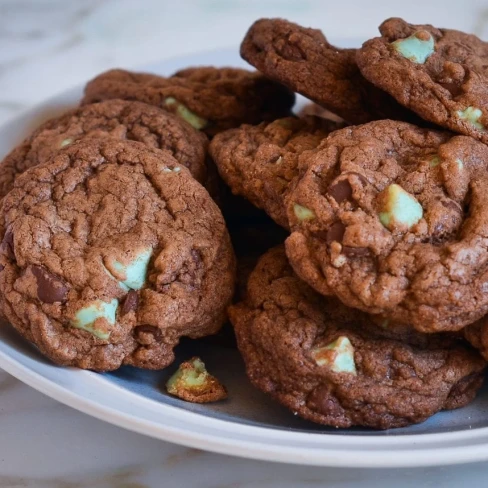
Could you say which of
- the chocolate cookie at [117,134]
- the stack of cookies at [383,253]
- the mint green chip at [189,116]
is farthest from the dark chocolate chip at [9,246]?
the mint green chip at [189,116]

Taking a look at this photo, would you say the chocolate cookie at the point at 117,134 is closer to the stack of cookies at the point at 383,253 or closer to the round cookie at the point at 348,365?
the stack of cookies at the point at 383,253

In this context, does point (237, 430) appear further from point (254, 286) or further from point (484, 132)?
point (484, 132)

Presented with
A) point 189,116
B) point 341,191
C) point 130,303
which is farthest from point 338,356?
point 189,116

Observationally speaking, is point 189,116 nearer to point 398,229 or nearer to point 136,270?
point 136,270

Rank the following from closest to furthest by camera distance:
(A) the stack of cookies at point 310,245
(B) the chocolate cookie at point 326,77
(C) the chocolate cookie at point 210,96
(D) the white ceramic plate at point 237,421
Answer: (D) the white ceramic plate at point 237,421 < (A) the stack of cookies at point 310,245 < (B) the chocolate cookie at point 326,77 < (C) the chocolate cookie at point 210,96

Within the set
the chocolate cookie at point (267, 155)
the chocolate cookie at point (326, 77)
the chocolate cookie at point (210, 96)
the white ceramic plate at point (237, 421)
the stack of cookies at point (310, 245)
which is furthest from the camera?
the chocolate cookie at point (210, 96)
